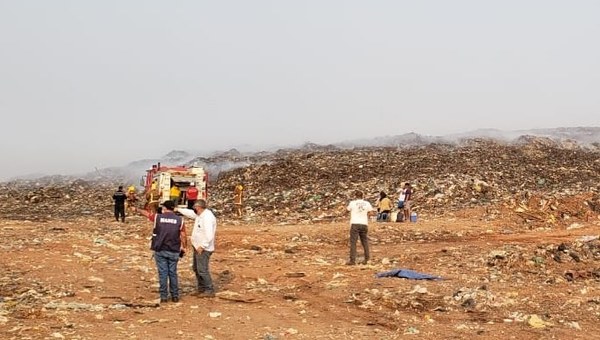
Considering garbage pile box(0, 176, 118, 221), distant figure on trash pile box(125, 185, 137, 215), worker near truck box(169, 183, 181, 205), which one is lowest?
garbage pile box(0, 176, 118, 221)

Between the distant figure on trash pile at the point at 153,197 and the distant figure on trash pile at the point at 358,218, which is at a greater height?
the distant figure on trash pile at the point at 358,218

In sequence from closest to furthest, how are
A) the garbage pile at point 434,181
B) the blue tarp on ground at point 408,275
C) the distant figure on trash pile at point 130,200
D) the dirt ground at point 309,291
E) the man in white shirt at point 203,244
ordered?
the dirt ground at point 309,291, the man in white shirt at point 203,244, the blue tarp on ground at point 408,275, the garbage pile at point 434,181, the distant figure on trash pile at point 130,200

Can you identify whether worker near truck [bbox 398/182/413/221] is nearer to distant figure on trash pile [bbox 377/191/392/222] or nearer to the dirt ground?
distant figure on trash pile [bbox 377/191/392/222]

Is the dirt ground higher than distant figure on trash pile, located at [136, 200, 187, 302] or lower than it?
lower

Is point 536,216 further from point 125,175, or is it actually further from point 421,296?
point 125,175

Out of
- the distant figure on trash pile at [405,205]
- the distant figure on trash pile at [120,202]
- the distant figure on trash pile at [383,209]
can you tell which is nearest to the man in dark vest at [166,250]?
the distant figure on trash pile at [405,205]

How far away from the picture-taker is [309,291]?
9.54 meters

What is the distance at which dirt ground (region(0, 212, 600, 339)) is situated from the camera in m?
7.30

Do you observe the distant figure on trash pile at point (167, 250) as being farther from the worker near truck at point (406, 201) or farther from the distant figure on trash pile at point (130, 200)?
the distant figure on trash pile at point (130, 200)

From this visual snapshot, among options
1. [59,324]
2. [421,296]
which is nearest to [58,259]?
[59,324]

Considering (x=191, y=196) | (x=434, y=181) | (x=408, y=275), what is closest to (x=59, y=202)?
(x=191, y=196)

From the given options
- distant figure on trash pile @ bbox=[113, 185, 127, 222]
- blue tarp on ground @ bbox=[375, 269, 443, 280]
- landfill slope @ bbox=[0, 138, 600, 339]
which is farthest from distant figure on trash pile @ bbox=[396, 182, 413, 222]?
distant figure on trash pile @ bbox=[113, 185, 127, 222]

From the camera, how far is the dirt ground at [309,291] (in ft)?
24.0

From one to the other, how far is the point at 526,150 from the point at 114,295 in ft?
80.2
